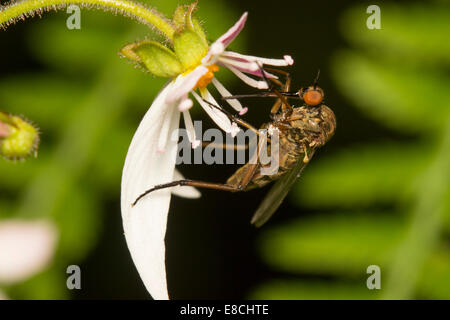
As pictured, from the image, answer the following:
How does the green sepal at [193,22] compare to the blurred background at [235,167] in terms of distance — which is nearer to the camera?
the green sepal at [193,22]

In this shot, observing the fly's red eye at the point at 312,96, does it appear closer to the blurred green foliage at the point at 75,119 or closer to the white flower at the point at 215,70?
the white flower at the point at 215,70

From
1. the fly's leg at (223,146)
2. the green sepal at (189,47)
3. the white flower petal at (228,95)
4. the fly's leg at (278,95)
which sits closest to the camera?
the green sepal at (189,47)

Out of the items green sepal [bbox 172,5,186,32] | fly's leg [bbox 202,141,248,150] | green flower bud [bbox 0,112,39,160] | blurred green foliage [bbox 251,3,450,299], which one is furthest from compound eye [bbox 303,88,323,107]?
green flower bud [bbox 0,112,39,160]

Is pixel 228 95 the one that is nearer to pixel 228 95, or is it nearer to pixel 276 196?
pixel 228 95

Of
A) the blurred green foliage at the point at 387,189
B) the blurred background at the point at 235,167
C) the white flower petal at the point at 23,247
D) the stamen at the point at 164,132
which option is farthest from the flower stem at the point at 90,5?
the blurred green foliage at the point at 387,189

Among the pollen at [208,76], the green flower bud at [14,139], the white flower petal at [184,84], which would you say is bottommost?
the green flower bud at [14,139]

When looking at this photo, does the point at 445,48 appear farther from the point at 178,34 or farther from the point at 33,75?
the point at 33,75

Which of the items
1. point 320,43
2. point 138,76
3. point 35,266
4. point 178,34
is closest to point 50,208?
point 35,266
